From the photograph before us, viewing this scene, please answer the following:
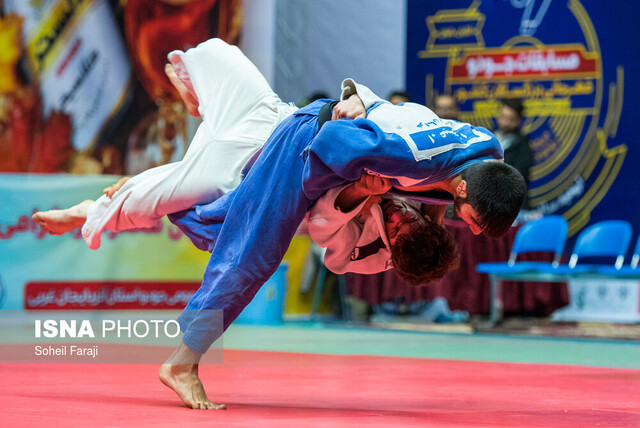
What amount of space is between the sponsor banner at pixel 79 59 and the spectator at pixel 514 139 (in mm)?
3347

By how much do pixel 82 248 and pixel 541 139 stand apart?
4405mm

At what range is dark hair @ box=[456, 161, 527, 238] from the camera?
2.76m

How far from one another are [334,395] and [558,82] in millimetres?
5994

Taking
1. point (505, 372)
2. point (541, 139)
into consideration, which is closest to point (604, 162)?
point (541, 139)

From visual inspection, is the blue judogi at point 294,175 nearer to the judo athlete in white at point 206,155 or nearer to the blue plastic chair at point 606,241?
the judo athlete in white at point 206,155

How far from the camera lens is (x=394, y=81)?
30.2ft

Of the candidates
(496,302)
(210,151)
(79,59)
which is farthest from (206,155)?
(79,59)

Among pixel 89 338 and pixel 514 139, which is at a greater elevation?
pixel 514 139

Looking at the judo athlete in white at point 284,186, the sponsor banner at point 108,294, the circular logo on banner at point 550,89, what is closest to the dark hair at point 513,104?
the circular logo on banner at point 550,89

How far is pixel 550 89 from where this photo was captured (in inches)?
345

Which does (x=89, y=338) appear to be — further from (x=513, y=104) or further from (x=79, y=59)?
(x=513, y=104)

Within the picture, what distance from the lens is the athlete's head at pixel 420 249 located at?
9.58ft

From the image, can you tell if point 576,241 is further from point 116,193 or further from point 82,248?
point 116,193

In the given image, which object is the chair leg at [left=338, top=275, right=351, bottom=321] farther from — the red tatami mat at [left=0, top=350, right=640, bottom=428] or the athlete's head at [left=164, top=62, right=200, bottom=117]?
the athlete's head at [left=164, top=62, right=200, bottom=117]
